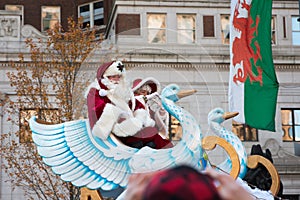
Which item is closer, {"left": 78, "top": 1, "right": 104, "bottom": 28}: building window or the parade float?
the parade float

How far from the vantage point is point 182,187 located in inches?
72.7

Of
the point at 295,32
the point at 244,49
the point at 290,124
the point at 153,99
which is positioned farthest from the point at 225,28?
the point at 153,99

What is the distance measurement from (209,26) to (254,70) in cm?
1202

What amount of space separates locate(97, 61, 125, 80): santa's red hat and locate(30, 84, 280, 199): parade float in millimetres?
619

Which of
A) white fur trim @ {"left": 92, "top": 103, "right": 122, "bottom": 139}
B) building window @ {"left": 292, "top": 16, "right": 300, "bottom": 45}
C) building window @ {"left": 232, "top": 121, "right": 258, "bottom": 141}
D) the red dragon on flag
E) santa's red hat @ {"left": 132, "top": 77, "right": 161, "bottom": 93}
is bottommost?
building window @ {"left": 232, "top": 121, "right": 258, "bottom": 141}

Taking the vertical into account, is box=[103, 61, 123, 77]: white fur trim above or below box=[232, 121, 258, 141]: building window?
above

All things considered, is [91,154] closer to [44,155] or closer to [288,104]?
[44,155]

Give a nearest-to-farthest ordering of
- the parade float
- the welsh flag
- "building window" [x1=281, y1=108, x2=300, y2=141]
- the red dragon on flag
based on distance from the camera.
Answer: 1. the parade float
2. the welsh flag
3. the red dragon on flag
4. "building window" [x1=281, y1=108, x2=300, y2=141]

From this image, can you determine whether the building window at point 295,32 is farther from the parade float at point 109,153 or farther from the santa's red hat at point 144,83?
the parade float at point 109,153

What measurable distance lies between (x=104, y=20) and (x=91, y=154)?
70.9 feet

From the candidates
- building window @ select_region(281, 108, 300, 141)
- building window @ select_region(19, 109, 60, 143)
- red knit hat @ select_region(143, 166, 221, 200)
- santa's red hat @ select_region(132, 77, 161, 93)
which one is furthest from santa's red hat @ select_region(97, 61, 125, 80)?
building window @ select_region(281, 108, 300, 141)

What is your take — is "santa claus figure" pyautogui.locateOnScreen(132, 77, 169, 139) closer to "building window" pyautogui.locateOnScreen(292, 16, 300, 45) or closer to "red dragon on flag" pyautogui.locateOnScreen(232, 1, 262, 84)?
"red dragon on flag" pyautogui.locateOnScreen(232, 1, 262, 84)

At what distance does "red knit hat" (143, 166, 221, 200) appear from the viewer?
184 centimetres

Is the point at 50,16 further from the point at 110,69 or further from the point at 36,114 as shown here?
the point at 110,69
